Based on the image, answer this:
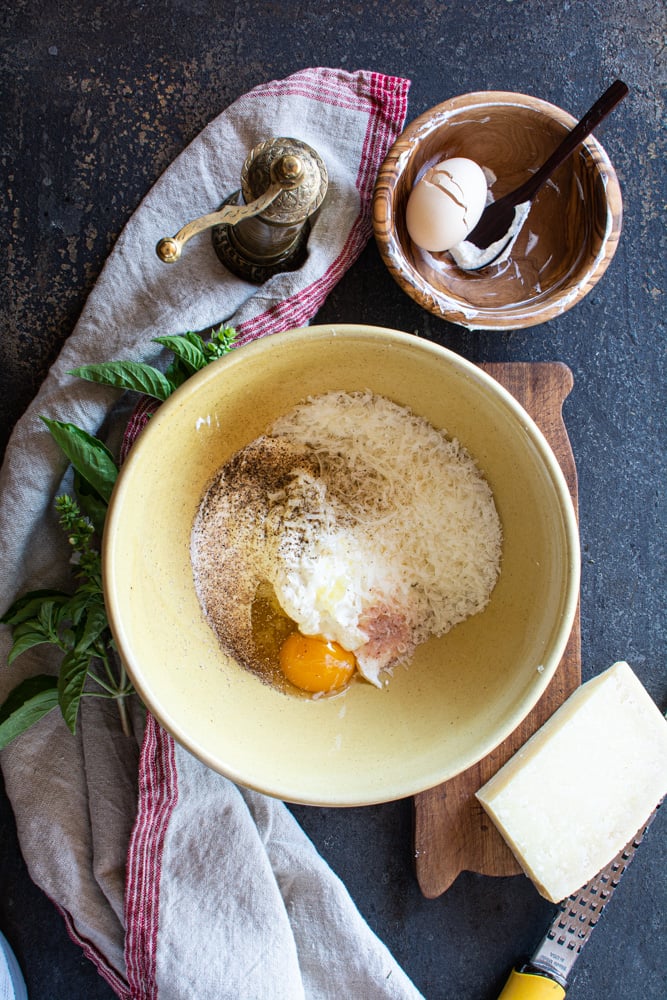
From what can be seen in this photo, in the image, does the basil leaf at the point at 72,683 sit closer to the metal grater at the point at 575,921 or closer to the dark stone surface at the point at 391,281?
the dark stone surface at the point at 391,281

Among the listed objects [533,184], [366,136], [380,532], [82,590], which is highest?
[533,184]

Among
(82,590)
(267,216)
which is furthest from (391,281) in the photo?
(82,590)

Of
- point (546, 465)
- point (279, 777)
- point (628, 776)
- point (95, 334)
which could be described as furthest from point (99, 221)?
point (628, 776)

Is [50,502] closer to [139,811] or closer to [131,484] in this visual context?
[131,484]

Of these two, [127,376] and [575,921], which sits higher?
[127,376]

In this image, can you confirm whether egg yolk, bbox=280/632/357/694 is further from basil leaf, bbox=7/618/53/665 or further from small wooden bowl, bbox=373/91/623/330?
small wooden bowl, bbox=373/91/623/330

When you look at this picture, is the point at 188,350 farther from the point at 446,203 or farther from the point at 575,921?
the point at 575,921

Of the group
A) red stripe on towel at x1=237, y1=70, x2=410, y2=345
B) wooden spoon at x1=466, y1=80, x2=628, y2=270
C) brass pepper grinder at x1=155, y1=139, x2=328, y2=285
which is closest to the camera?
brass pepper grinder at x1=155, y1=139, x2=328, y2=285

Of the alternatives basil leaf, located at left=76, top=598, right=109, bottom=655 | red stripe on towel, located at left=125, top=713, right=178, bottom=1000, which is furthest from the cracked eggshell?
red stripe on towel, located at left=125, top=713, right=178, bottom=1000

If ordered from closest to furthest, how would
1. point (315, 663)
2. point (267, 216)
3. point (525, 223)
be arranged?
point (267, 216) → point (315, 663) → point (525, 223)
